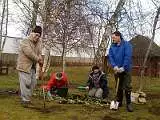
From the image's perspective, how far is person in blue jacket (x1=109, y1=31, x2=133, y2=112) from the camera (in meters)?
9.47

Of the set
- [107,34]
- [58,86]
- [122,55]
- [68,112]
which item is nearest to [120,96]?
[122,55]

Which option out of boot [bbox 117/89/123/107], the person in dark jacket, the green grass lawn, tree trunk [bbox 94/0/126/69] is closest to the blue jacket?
boot [bbox 117/89/123/107]

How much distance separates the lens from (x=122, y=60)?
31.5 ft

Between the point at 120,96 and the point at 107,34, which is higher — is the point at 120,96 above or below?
below

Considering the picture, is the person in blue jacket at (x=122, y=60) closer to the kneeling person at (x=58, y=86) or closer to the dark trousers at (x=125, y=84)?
the dark trousers at (x=125, y=84)

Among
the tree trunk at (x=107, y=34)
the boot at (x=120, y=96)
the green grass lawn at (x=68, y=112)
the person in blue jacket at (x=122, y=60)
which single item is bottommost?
the green grass lawn at (x=68, y=112)

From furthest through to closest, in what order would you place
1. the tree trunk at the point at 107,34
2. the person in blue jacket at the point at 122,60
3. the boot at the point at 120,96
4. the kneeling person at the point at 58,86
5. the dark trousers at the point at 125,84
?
the tree trunk at the point at 107,34 → the kneeling person at the point at 58,86 → the boot at the point at 120,96 → the dark trousers at the point at 125,84 → the person in blue jacket at the point at 122,60

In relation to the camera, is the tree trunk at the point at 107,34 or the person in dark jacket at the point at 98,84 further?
the tree trunk at the point at 107,34

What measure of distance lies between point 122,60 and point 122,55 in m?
0.11

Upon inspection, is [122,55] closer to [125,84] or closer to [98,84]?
[125,84]

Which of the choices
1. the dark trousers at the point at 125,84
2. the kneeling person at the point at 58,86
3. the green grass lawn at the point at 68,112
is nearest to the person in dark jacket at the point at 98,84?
the kneeling person at the point at 58,86

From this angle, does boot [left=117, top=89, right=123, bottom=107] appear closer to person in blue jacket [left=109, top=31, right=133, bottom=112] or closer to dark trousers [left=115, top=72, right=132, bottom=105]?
dark trousers [left=115, top=72, right=132, bottom=105]

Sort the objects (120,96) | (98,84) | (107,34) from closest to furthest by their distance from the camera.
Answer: (120,96) < (98,84) < (107,34)

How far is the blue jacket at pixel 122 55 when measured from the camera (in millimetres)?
9469
